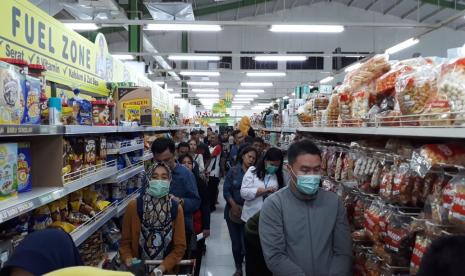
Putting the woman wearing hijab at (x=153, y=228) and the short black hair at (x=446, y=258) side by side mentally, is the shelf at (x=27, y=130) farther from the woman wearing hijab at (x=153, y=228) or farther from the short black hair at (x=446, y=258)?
the short black hair at (x=446, y=258)

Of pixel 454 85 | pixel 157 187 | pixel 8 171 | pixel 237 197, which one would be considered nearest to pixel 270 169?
pixel 237 197

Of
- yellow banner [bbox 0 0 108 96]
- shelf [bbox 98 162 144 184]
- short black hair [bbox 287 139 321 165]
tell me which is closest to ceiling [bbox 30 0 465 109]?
yellow banner [bbox 0 0 108 96]

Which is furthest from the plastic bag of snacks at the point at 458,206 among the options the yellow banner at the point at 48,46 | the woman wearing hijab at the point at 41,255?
the yellow banner at the point at 48,46

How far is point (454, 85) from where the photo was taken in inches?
62.4

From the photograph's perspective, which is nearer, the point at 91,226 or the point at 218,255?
the point at 91,226

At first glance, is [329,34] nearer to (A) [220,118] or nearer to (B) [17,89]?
(A) [220,118]

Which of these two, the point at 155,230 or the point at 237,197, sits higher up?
the point at 155,230

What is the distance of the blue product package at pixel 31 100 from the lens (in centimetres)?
213

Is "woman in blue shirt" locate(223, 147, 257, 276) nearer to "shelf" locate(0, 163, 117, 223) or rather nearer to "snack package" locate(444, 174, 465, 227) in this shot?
"shelf" locate(0, 163, 117, 223)

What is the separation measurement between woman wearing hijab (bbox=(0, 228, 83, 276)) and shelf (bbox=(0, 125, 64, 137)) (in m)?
0.48

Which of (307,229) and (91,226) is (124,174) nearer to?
(91,226)

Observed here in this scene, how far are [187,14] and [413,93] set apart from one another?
8.18 metres

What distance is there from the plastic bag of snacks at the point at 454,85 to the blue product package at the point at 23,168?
2078 millimetres

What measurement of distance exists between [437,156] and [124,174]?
3.41 m
